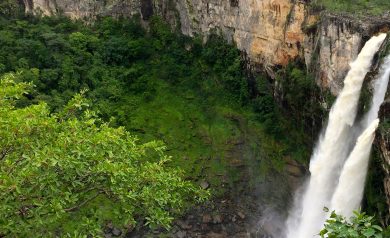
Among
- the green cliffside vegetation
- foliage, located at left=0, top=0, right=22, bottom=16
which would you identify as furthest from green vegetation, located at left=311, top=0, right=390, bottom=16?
foliage, located at left=0, top=0, right=22, bottom=16

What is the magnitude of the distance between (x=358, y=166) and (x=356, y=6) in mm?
6591

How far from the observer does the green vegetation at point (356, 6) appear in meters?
18.4

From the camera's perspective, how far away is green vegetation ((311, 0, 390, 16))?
18.4 meters

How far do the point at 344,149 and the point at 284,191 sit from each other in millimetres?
4203

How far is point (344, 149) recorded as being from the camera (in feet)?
58.2

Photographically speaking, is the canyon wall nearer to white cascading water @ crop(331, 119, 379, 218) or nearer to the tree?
white cascading water @ crop(331, 119, 379, 218)

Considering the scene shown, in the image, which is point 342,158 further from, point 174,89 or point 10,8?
point 10,8

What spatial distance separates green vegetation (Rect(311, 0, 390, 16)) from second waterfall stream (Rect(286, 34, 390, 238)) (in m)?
2.10

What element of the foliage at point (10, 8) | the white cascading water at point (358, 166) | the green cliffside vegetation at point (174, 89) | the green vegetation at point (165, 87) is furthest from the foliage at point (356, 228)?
the foliage at point (10, 8)

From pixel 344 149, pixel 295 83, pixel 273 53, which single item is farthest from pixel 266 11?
pixel 344 149

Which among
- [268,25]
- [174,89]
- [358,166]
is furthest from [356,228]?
[174,89]

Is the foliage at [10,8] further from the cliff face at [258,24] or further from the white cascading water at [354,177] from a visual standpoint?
the white cascading water at [354,177]

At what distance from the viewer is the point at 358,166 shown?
1579 cm

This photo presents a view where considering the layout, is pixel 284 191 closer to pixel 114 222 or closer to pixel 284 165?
pixel 284 165
